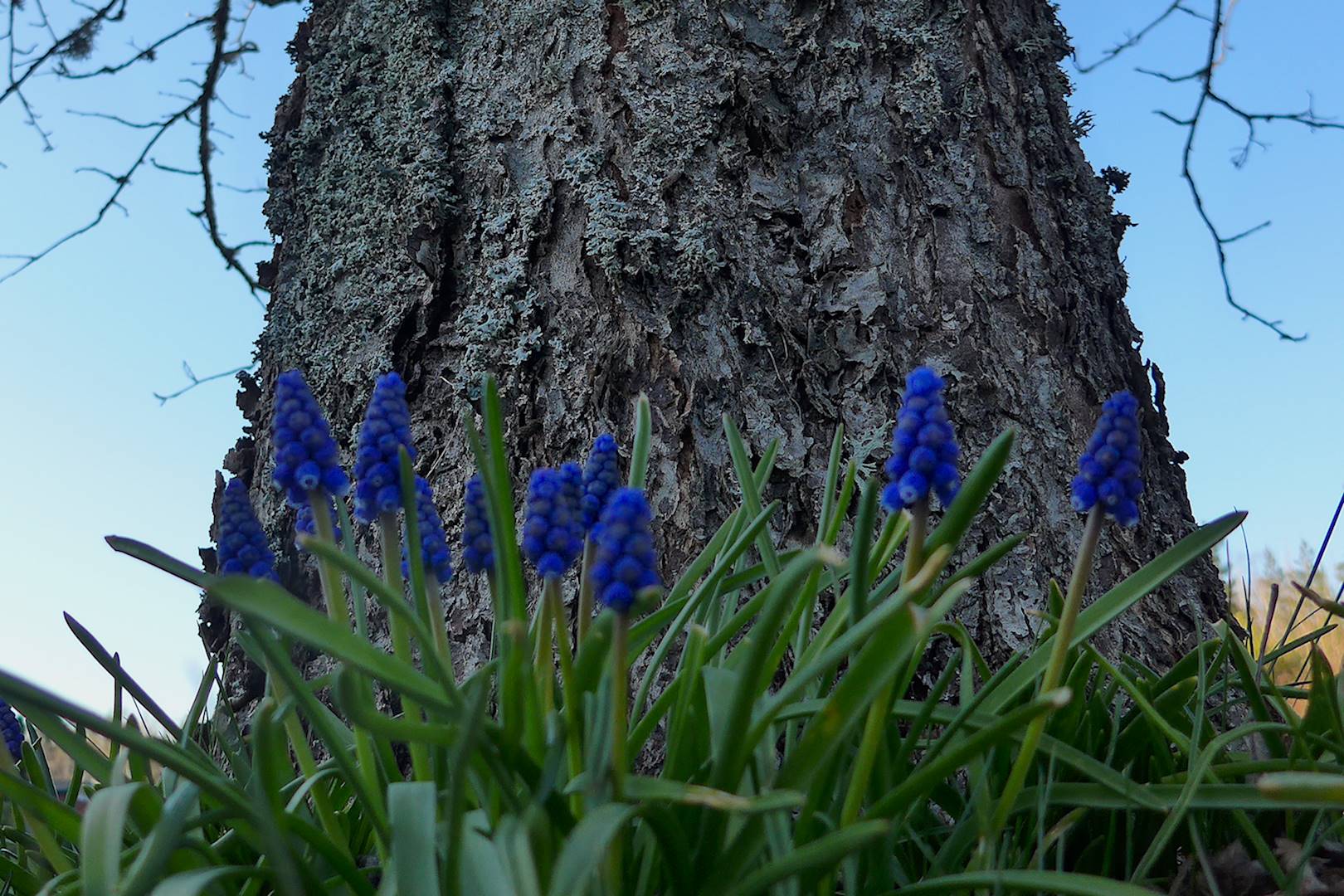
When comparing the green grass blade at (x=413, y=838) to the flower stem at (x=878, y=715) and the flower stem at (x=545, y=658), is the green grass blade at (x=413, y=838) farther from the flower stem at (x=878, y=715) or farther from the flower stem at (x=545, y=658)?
the flower stem at (x=878, y=715)

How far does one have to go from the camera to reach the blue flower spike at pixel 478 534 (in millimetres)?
1110

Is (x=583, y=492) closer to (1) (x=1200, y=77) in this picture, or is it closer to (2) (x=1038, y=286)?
(2) (x=1038, y=286)

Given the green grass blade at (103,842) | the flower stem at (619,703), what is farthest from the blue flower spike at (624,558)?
the green grass blade at (103,842)

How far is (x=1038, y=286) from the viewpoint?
2039 millimetres

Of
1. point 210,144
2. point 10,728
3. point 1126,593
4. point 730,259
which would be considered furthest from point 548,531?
point 210,144

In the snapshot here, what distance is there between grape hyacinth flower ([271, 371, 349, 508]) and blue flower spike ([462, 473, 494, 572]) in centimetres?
15

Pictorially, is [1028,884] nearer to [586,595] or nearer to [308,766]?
[586,595]

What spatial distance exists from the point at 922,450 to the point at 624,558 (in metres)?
0.28

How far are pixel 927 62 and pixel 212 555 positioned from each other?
171 cm

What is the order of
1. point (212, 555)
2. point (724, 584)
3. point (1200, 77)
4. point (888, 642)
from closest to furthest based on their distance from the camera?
point (888, 642), point (724, 584), point (212, 555), point (1200, 77)

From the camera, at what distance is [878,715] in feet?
3.21

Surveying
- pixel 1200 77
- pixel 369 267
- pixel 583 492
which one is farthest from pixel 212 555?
pixel 1200 77

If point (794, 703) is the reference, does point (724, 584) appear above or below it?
above

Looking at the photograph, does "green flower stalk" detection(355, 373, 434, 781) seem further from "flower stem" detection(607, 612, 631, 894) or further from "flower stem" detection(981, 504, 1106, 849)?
"flower stem" detection(981, 504, 1106, 849)
